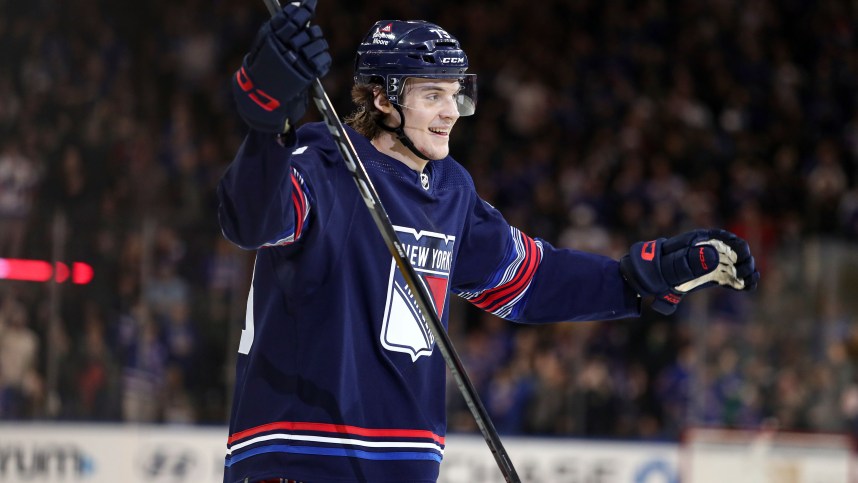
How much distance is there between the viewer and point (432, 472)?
2666mm

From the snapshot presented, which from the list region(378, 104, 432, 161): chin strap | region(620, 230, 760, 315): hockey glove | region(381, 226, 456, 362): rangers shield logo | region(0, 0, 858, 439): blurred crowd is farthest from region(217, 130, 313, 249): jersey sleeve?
region(0, 0, 858, 439): blurred crowd

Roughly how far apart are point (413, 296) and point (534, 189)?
7.49 metres

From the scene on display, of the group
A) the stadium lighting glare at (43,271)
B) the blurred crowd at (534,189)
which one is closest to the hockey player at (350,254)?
the blurred crowd at (534,189)

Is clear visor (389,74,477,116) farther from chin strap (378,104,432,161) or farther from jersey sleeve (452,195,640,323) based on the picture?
jersey sleeve (452,195,640,323)

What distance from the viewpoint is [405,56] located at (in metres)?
2.77

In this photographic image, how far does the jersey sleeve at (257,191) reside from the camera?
2.23 meters

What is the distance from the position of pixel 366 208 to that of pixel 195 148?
298 inches

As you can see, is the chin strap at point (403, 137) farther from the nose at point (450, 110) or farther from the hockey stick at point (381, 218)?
the hockey stick at point (381, 218)

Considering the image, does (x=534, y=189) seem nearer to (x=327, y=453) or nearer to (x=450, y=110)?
(x=450, y=110)

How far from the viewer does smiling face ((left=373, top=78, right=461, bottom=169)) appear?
9.07 feet

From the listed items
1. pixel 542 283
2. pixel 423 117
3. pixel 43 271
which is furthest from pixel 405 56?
pixel 43 271

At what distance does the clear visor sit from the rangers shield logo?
29 centimetres

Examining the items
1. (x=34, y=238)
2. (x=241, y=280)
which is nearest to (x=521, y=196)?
(x=241, y=280)

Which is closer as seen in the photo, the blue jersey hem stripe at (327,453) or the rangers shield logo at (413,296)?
the blue jersey hem stripe at (327,453)
